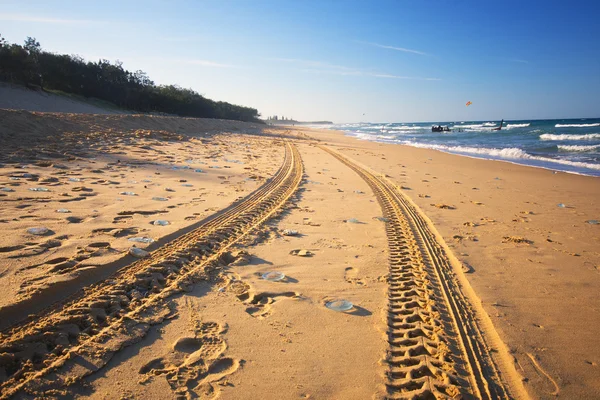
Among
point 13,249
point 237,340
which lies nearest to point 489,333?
point 237,340

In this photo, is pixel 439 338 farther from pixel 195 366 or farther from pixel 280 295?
pixel 195 366

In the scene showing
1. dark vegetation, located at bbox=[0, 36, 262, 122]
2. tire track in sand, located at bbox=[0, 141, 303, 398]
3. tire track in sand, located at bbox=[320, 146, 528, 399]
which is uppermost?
dark vegetation, located at bbox=[0, 36, 262, 122]

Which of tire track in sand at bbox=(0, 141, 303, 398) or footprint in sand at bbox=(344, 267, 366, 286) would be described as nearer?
tire track in sand at bbox=(0, 141, 303, 398)

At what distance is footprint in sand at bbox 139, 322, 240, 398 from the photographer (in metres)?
1.81

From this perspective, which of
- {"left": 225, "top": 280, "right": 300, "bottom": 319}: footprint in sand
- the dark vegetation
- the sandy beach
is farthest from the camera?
the dark vegetation

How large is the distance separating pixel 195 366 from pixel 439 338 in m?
1.72

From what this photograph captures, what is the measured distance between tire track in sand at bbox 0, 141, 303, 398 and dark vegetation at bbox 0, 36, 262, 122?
27761mm

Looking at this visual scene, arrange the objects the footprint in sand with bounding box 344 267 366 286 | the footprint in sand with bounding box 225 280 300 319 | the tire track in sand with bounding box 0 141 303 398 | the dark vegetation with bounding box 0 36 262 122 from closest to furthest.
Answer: the tire track in sand with bounding box 0 141 303 398, the footprint in sand with bounding box 225 280 300 319, the footprint in sand with bounding box 344 267 366 286, the dark vegetation with bounding box 0 36 262 122

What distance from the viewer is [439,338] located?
2.36 metres

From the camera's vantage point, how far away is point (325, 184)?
7949 mm

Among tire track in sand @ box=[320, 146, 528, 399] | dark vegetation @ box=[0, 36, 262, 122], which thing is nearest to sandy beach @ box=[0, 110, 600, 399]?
tire track in sand @ box=[320, 146, 528, 399]

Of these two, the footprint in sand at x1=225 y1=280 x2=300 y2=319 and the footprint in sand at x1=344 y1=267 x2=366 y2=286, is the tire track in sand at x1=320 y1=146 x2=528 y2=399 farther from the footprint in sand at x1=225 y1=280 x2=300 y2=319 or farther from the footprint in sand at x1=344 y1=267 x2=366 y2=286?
the footprint in sand at x1=225 y1=280 x2=300 y2=319

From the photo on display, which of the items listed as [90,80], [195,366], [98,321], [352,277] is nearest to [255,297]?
[195,366]

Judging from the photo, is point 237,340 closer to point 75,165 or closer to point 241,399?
point 241,399
